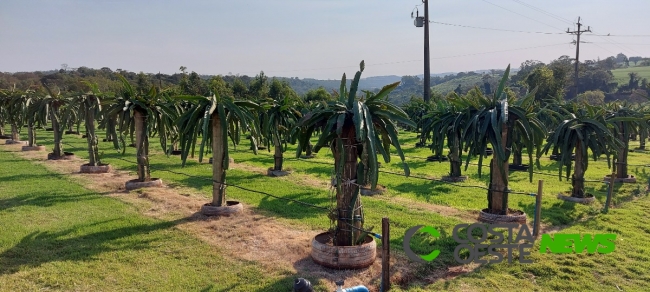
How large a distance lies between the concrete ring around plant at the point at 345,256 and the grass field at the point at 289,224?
1.01ft

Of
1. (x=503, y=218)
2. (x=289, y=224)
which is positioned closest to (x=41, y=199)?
(x=289, y=224)

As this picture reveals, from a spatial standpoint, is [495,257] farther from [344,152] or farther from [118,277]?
[118,277]

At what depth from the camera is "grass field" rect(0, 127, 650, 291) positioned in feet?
17.3

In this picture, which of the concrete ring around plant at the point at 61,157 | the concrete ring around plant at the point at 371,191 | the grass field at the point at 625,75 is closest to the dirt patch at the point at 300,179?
the concrete ring around plant at the point at 371,191

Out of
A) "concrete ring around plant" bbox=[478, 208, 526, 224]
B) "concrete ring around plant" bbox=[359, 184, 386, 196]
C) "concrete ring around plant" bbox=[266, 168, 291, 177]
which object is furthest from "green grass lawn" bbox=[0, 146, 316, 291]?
"concrete ring around plant" bbox=[266, 168, 291, 177]

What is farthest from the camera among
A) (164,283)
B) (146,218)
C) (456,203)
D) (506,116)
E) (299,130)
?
(456,203)

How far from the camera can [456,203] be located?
31.5 ft

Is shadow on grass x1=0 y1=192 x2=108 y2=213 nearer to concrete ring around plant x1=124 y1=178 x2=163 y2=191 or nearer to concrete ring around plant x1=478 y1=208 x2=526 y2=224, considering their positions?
concrete ring around plant x1=124 y1=178 x2=163 y2=191

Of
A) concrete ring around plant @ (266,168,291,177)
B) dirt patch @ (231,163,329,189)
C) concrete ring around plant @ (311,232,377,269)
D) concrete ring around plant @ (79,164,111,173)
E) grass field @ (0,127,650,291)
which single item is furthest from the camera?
concrete ring around plant @ (266,168,291,177)

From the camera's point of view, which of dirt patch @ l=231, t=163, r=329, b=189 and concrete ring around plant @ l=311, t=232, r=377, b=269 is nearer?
concrete ring around plant @ l=311, t=232, r=377, b=269

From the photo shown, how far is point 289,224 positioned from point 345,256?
2339 mm

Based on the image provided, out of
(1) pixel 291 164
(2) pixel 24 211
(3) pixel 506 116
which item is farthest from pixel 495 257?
(1) pixel 291 164

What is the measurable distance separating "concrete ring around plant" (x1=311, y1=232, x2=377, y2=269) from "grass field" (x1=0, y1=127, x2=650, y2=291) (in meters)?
0.31

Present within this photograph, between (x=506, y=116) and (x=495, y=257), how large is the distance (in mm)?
2277
